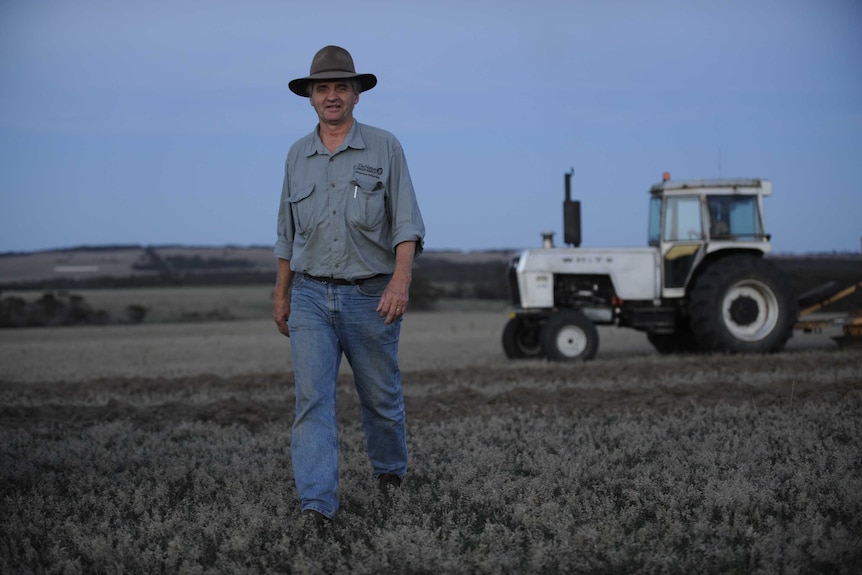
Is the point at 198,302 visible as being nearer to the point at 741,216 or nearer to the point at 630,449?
the point at 741,216

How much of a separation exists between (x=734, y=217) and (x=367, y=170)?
10503 mm

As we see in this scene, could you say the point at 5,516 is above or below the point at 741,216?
below

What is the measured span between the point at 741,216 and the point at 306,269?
1073 cm

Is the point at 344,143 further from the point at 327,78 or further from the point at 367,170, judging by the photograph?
the point at 327,78

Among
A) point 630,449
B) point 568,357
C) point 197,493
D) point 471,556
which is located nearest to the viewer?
point 471,556

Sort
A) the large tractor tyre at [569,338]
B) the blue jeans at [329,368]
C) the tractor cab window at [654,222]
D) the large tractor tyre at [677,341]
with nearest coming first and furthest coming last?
1. the blue jeans at [329,368]
2. the large tractor tyre at [569,338]
3. the tractor cab window at [654,222]
4. the large tractor tyre at [677,341]

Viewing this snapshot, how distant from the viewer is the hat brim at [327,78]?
15.6 ft

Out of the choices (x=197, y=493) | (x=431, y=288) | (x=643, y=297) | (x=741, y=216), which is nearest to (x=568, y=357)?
(x=643, y=297)

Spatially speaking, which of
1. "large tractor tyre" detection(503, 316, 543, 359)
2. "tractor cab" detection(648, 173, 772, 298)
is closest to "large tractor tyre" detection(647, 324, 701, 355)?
"tractor cab" detection(648, 173, 772, 298)

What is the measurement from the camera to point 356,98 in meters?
4.93

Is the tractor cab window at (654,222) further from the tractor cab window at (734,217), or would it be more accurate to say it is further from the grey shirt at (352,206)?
the grey shirt at (352,206)

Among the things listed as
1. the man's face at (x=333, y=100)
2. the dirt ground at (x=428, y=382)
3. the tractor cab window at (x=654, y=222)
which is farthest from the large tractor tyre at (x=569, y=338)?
the man's face at (x=333, y=100)

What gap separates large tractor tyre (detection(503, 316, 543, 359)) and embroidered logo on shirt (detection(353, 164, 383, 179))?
10.4m

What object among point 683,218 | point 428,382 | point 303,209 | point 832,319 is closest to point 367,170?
point 303,209
